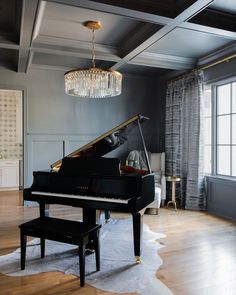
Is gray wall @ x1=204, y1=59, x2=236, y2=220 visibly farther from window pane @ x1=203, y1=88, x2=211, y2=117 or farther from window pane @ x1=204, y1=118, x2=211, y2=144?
window pane @ x1=204, y1=118, x2=211, y2=144

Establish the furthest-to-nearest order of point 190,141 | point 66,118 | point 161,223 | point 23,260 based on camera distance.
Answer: point 66,118
point 190,141
point 161,223
point 23,260

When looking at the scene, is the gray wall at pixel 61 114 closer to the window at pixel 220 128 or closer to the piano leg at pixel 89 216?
the window at pixel 220 128

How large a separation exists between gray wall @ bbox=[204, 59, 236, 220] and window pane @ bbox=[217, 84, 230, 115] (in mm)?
240

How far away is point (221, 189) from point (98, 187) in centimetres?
264

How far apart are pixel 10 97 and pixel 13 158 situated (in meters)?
1.60

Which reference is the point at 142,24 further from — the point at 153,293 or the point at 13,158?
the point at 13,158

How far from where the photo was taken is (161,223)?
4.34 metres

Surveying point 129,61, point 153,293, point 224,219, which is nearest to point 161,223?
point 224,219

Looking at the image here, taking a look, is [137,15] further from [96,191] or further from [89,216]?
[89,216]

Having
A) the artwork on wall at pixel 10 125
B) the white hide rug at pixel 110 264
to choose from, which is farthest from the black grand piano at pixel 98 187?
the artwork on wall at pixel 10 125

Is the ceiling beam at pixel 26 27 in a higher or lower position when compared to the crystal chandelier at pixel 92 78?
higher

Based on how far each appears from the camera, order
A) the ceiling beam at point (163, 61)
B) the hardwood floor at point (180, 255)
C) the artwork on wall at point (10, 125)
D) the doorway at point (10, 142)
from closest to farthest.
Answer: the hardwood floor at point (180, 255)
the ceiling beam at point (163, 61)
the doorway at point (10, 142)
the artwork on wall at point (10, 125)

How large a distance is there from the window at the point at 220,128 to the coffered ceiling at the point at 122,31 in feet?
1.99

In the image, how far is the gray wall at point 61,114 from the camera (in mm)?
5590
